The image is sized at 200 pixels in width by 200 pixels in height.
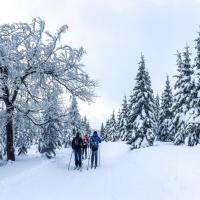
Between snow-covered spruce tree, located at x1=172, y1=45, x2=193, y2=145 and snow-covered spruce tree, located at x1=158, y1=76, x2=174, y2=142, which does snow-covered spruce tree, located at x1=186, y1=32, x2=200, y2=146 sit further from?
snow-covered spruce tree, located at x1=158, y1=76, x2=174, y2=142

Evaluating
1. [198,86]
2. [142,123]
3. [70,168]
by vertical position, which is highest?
[198,86]

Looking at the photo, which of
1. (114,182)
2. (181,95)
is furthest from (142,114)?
(114,182)

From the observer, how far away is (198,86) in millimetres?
33156

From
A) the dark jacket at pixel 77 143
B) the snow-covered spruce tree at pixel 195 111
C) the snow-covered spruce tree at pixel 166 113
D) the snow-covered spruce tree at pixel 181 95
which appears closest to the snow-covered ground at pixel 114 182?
the dark jacket at pixel 77 143

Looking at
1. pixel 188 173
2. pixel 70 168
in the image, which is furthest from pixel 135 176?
pixel 70 168

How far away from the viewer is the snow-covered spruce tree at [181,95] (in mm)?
39156

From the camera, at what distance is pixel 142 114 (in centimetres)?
4316

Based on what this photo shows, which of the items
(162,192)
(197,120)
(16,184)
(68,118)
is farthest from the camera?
(197,120)

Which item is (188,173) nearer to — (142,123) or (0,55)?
(0,55)

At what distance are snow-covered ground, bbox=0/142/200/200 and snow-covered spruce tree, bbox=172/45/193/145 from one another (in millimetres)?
21717

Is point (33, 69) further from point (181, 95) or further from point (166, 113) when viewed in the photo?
point (166, 113)

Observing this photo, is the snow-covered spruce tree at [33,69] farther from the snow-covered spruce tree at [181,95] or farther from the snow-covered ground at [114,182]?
the snow-covered spruce tree at [181,95]

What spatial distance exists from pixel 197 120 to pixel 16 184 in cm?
2026

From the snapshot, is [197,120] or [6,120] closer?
[6,120]
